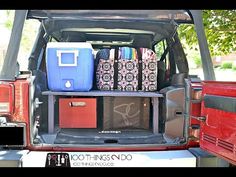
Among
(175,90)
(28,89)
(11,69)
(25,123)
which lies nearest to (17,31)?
(11,69)

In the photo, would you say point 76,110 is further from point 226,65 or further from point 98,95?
point 226,65

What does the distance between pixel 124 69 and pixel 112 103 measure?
0.38 m

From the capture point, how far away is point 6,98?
270 centimetres

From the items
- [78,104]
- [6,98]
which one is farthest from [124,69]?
[6,98]

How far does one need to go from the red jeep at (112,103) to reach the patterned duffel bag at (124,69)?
1 centimetres

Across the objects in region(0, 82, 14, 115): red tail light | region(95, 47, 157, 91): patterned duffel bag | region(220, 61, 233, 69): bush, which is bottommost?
region(0, 82, 14, 115): red tail light

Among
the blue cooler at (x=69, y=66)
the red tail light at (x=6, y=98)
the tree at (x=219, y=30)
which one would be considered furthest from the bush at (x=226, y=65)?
the red tail light at (x=6, y=98)

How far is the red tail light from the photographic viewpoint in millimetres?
2693

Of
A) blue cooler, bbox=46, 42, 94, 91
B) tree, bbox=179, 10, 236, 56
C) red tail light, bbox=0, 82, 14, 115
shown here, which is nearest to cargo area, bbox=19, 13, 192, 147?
blue cooler, bbox=46, 42, 94, 91

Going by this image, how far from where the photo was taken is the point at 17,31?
2.88 metres

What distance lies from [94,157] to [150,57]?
52.1 inches

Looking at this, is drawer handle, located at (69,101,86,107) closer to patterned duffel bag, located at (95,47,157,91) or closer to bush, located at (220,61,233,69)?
patterned duffel bag, located at (95,47,157,91)

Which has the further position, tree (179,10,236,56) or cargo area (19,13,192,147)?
tree (179,10,236,56)

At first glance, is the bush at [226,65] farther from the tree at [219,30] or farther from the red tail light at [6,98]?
the red tail light at [6,98]
